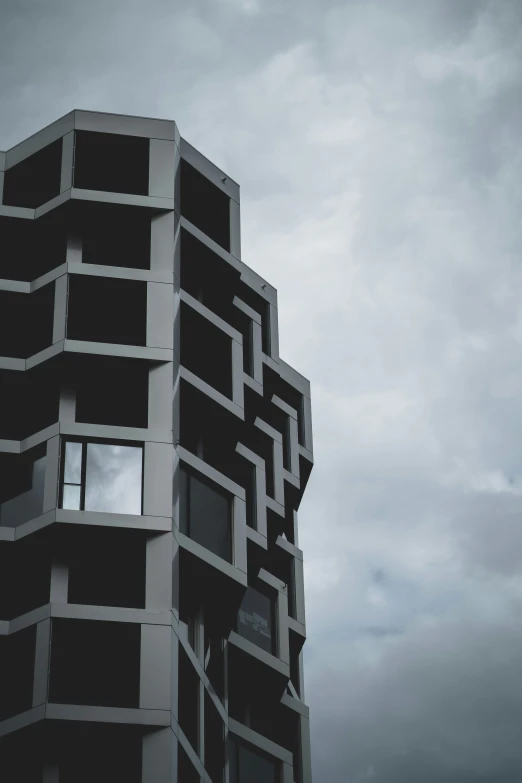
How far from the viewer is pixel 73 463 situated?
43.7 meters

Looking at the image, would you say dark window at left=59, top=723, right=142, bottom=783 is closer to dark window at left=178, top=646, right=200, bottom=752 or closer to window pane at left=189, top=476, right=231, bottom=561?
dark window at left=178, top=646, right=200, bottom=752

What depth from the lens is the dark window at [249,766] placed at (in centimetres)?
5031

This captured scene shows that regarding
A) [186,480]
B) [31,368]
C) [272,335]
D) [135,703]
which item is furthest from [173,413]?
[272,335]

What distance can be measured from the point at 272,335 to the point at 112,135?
1550 cm

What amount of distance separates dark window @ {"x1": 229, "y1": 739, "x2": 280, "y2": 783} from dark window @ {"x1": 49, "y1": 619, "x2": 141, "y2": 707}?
11932 mm

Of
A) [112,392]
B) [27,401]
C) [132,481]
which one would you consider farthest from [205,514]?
[27,401]

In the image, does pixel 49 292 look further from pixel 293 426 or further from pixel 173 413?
pixel 293 426

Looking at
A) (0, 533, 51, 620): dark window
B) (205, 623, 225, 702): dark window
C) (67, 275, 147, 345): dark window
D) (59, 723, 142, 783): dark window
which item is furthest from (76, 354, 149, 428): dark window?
(59, 723, 142, 783): dark window

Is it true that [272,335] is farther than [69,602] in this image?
Yes

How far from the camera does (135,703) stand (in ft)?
129

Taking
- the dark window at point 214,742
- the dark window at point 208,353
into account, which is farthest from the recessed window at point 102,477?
the dark window at point 214,742

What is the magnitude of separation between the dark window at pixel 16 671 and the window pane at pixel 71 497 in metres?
4.57

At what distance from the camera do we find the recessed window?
43.1 m

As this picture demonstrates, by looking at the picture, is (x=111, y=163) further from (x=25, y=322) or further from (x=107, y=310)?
(x=25, y=322)
